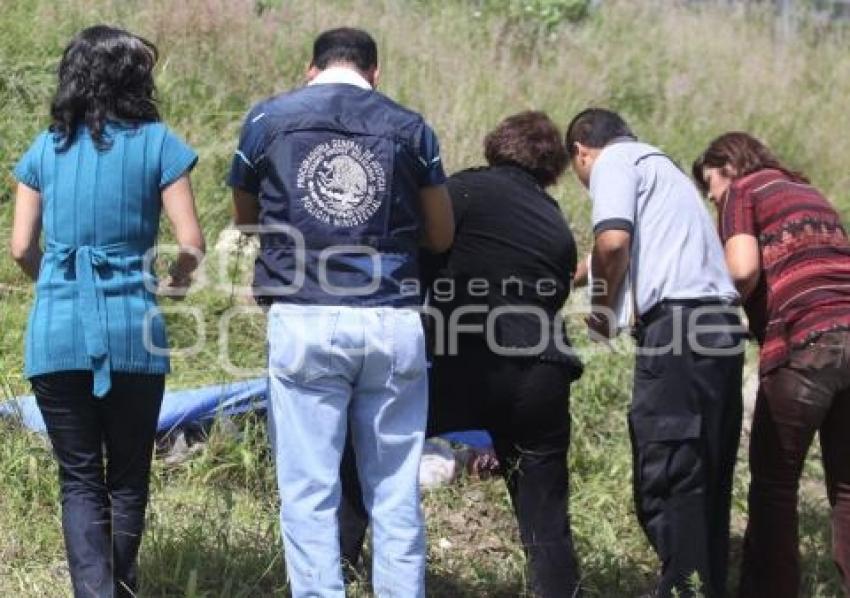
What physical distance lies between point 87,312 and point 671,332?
1904mm

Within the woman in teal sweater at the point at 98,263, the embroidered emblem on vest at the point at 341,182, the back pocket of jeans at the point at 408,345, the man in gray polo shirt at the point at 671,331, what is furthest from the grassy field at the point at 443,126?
the embroidered emblem on vest at the point at 341,182

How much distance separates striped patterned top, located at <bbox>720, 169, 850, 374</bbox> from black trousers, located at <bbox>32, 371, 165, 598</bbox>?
2.07m

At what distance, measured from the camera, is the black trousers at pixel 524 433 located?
4527 mm

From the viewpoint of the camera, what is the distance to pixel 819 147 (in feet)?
34.6

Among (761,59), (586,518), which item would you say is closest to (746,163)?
(586,518)

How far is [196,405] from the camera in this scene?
5375mm

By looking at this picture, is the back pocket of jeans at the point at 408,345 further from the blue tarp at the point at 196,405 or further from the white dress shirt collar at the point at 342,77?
the blue tarp at the point at 196,405

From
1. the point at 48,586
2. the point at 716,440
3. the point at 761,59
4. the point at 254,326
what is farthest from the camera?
the point at 761,59

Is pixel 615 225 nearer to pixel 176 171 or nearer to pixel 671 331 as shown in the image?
pixel 671 331

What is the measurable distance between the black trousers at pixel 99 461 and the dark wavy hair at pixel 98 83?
68cm

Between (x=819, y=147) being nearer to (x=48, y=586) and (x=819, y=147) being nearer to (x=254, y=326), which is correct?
(x=254, y=326)

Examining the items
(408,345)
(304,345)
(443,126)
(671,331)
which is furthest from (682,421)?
(443,126)

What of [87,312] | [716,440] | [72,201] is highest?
[72,201]

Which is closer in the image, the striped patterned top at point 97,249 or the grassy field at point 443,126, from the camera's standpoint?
the striped patterned top at point 97,249
